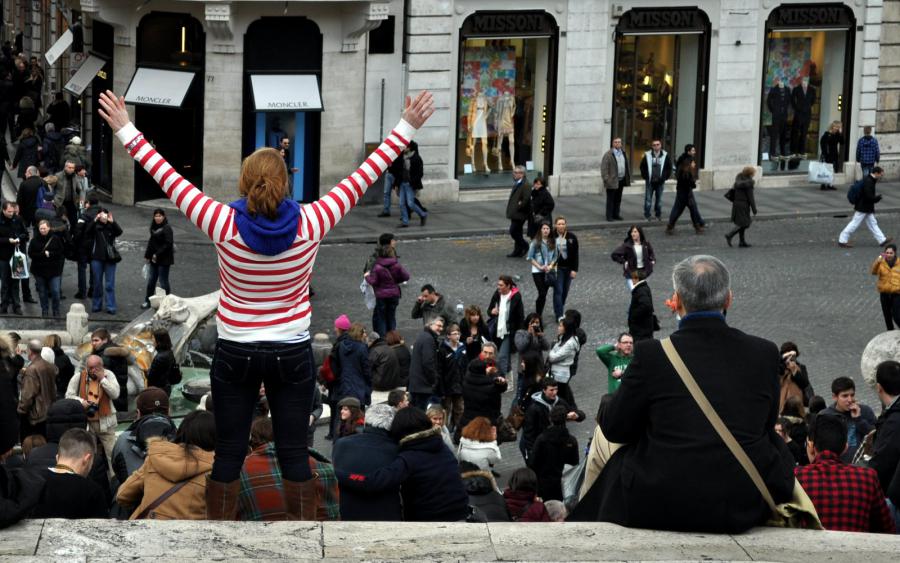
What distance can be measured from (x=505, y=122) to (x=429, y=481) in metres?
24.5

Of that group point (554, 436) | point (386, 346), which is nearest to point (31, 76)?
point (386, 346)

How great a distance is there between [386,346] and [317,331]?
4356 mm

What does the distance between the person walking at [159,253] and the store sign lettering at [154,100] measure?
7.31 m

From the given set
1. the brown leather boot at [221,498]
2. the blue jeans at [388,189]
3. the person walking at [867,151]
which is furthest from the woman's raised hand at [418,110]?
the person walking at [867,151]

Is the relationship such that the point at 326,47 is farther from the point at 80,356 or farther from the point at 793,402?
the point at 793,402

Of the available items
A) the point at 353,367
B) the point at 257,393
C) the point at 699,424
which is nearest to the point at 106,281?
the point at 353,367

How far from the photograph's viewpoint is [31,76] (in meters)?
38.9

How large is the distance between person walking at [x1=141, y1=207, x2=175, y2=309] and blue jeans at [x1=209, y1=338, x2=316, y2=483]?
16.0 m

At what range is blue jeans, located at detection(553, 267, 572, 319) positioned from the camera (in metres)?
22.9

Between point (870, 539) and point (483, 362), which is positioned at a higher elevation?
point (870, 539)

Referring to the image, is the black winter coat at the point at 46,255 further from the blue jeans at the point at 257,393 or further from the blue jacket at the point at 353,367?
the blue jeans at the point at 257,393

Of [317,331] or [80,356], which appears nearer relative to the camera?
[80,356]

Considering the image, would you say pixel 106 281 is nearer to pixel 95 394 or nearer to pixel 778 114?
pixel 95 394

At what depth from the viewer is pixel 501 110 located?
33.0m
